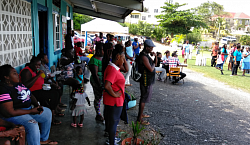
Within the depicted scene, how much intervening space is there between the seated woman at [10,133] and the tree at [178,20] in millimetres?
40617

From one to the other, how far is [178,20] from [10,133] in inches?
1630

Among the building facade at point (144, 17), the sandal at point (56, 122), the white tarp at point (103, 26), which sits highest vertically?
the building facade at point (144, 17)

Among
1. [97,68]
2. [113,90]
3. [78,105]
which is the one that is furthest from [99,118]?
[113,90]

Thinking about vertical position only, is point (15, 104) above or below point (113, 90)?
below

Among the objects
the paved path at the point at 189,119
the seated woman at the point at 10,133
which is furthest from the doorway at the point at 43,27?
the seated woman at the point at 10,133

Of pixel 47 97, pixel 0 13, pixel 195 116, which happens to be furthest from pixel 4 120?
pixel 195 116

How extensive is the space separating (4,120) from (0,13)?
82.5 inches

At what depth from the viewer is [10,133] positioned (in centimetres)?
274

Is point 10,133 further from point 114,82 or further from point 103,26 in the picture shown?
point 103,26

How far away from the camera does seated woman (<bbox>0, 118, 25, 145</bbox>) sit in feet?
8.80

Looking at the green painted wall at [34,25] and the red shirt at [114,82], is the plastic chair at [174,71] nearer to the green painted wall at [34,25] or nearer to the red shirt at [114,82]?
the green painted wall at [34,25]

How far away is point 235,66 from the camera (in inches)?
485

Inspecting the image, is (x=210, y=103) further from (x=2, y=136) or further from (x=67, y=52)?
(x=2, y=136)

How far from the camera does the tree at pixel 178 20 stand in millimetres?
41094
